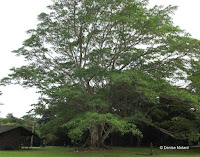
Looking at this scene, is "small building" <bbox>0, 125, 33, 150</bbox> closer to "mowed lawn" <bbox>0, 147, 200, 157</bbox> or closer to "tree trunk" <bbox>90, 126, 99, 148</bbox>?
"mowed lawn" <bbox>0, 147, 200, 157</bbox>

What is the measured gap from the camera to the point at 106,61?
16.7 metres

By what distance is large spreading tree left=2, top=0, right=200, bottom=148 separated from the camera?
469 inches

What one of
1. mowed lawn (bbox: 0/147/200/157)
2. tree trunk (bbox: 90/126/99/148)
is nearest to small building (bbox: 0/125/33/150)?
mowed lawn (bbox: 0/147/200/157)

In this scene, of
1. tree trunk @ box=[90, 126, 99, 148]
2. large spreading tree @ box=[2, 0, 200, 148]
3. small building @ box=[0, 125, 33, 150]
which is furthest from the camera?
small building @ box=[0, 125, 33, 150]

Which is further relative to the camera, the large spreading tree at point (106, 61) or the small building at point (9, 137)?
the small building at point (9, 137)

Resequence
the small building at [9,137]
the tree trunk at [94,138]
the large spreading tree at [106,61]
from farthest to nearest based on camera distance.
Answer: the small building at [9,137] < the tree trunk at [94,138] < the large spreading tree at [106,61]

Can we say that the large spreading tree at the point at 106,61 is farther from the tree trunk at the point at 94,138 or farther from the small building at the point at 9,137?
the small building at the point at 9,137

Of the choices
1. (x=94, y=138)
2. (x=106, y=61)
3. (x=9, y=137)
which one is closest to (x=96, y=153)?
(x=94, y=138)

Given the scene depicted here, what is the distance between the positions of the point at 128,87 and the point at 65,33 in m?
5.97

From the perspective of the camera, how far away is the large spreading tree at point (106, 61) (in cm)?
1192

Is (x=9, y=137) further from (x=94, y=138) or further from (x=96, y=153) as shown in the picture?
(x=96, y=153)

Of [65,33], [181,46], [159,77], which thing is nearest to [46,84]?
[65,33]

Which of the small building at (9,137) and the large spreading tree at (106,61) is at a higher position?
the large spreading tree at (106,61)

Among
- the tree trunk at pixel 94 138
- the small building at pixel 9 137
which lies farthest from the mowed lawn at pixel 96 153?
the small building at pixel 9 137
